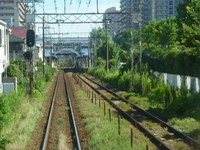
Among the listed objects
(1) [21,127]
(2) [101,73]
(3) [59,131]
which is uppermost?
(2) [101,73]

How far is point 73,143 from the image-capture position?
439 inches

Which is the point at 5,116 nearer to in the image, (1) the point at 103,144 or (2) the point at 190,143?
(1) the point at 103,144

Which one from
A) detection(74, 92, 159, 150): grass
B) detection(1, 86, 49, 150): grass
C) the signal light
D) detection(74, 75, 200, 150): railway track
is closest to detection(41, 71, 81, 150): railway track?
detection(74, 92, 159, 150): grass

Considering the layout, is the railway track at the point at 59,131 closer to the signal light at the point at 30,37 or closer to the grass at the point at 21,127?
the grass at the point at 21,127

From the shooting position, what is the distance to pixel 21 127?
13.3m

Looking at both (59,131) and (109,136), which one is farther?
(59,131)

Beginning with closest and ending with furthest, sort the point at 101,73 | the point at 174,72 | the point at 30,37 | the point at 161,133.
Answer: the point at 161,133 < the point at 30,37 < the point at 174,72 < the point at 101,73

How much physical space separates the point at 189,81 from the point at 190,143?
969cm

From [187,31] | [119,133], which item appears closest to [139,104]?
[187,31]

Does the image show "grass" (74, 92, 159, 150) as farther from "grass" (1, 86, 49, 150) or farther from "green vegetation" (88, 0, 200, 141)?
"grass" (1, 86, 49, 150)

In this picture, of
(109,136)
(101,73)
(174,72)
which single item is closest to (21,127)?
(109,136)

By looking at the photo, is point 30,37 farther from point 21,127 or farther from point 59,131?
point 59,131

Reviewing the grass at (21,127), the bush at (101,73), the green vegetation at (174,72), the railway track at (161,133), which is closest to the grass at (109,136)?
the railway track at (161,133)

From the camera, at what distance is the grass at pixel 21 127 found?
10845mm
